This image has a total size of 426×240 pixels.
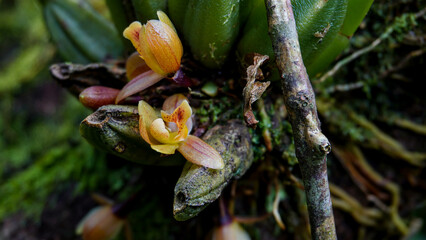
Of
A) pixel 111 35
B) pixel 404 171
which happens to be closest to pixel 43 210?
pixel 111 35

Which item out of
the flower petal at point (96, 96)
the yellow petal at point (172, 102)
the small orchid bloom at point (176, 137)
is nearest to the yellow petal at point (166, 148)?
the small orchid bloom at point (176, 137)

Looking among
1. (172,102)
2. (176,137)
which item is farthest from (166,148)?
(172,102)

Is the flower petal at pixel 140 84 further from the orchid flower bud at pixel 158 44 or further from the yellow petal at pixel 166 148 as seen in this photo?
the yellow petal at pixel 166 148

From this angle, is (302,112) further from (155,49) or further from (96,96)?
(96,96)

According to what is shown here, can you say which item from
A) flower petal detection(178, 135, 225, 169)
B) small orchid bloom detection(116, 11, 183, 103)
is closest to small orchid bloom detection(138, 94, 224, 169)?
flower petal detection(178, 135, 225, 169)

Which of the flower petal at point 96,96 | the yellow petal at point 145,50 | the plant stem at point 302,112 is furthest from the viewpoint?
the flower petal at point 96,96

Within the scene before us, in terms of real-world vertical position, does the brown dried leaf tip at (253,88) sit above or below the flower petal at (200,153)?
above

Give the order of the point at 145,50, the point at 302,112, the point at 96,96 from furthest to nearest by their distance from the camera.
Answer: the point at 96,96 < the point at 145,50 < the point at 302,112

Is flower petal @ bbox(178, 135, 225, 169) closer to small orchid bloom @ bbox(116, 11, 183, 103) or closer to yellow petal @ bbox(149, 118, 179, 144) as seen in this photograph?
yellow petal @ bbox(149, 118, 179, 144)
